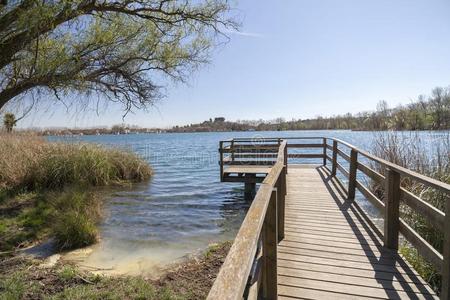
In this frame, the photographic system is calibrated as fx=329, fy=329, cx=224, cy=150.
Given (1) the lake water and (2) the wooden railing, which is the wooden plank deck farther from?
(1) the lake water

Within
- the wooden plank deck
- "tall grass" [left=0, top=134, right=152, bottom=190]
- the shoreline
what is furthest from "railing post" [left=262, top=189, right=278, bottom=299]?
"tall grass" [left=0, top=134, right=152, bottom=190]

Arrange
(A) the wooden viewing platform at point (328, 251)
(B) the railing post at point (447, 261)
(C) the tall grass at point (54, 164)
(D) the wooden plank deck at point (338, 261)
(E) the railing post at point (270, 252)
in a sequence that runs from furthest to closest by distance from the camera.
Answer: (C) the tall grass at point (54, 164), (D) the wooden plank deck at point (338, 261), (E) the railing post at point (270, 252), (B) the railing post at point (447, 261), (A) the wooden viewing platform at point (328, 251)

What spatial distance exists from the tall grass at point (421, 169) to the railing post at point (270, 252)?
2248mm

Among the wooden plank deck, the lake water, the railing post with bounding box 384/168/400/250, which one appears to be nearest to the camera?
the wooden plank deck

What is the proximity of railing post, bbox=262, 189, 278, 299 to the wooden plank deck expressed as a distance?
23cm

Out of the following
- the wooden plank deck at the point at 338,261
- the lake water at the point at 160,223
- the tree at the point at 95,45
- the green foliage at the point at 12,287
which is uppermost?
the tree at the point at 95,45

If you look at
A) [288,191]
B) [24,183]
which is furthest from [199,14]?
[24,183]

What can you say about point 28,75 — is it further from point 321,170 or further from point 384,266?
point 321,170

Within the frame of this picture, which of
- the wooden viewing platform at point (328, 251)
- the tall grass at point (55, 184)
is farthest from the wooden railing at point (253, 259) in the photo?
the tall grass at point (55, 184)

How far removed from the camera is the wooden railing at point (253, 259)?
1.19 metres

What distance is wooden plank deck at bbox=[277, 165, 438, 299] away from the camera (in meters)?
3.15

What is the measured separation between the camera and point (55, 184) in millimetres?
11859

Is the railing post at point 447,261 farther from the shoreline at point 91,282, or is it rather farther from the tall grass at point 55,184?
the tall grass at point 55,184

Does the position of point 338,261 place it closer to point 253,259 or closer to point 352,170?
point 253,259
